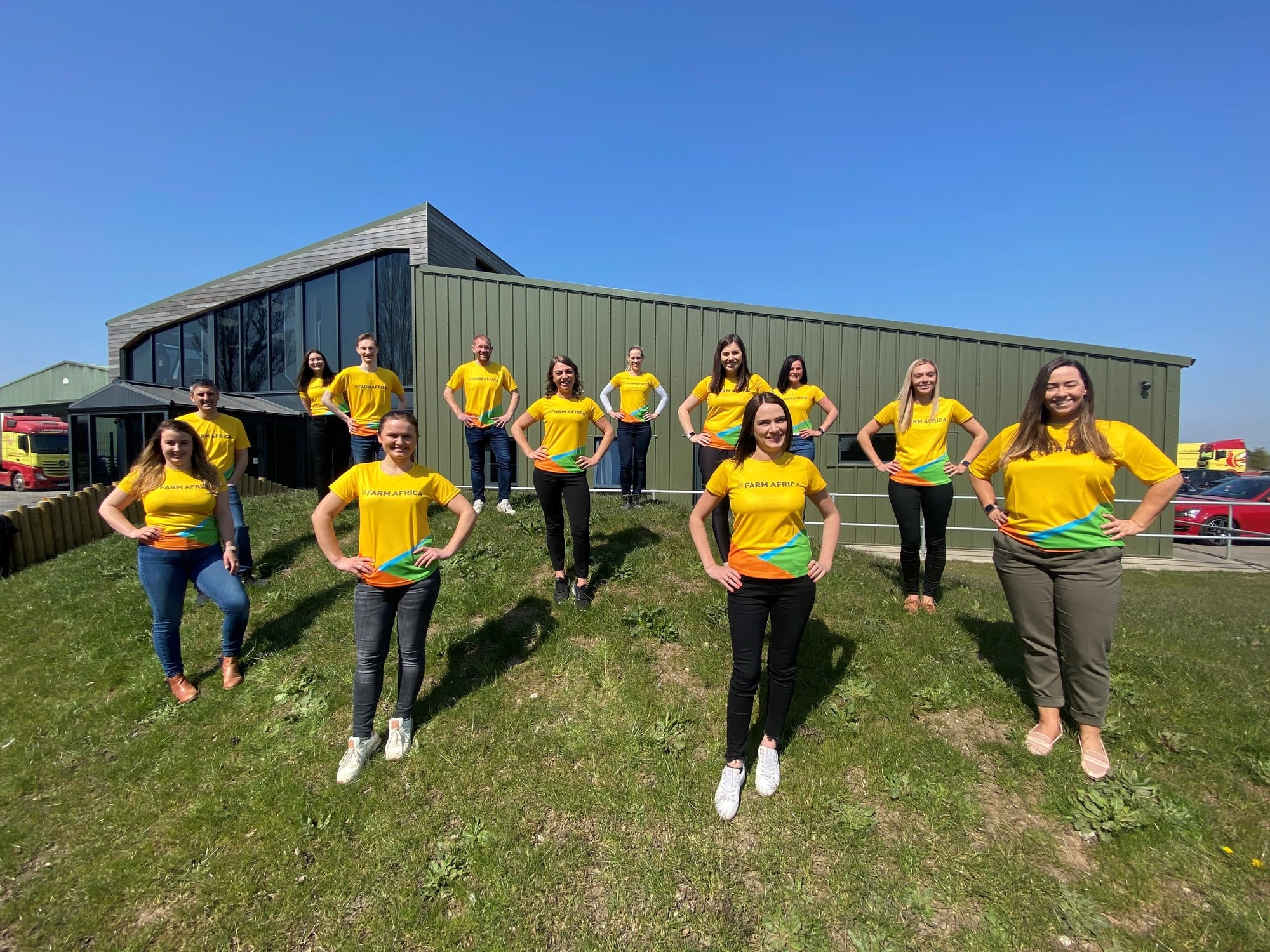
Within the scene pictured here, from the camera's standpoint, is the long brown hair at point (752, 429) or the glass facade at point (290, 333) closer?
the long brown hair at point (752, 429)

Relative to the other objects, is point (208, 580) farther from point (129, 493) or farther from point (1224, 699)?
point (1224, 699)

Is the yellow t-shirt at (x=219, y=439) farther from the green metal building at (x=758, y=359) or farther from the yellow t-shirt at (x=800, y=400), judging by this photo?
the green metal building at (x=758, y=359)

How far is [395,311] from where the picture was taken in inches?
567

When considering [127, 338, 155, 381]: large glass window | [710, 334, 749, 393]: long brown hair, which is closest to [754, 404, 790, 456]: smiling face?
[710, 334, 749, 393]: long brown hair

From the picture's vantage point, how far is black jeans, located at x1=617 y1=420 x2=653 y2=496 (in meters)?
6.78

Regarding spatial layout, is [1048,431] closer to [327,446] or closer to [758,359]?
[327,446]

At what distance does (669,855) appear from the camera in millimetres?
2588

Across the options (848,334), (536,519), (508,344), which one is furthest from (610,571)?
(848,334)

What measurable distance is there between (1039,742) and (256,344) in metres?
19.6

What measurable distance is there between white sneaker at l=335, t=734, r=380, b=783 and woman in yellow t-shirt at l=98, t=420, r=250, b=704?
1587 mm

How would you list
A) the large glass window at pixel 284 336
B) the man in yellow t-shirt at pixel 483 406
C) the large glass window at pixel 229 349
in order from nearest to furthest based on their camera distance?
1. the man in yellow t-shirt at pixel 483 406
2. the large glass window at pixel 284 336
3. the large glass window at pixel 229 349

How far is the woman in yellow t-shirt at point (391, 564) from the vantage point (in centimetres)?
317

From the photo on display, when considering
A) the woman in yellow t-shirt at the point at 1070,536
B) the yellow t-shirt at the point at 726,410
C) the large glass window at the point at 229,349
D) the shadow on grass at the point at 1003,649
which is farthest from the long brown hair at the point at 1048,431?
the large glass window at the point at 229,349

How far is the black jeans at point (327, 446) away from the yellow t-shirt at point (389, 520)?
3.47m
